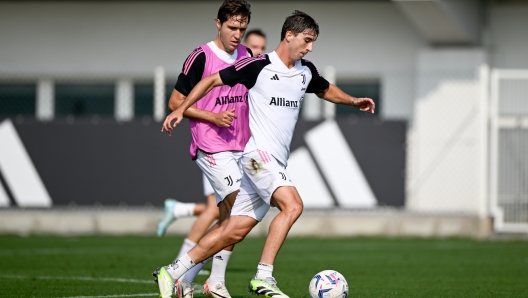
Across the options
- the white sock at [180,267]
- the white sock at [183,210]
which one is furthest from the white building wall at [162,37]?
the white sock at [180,267]

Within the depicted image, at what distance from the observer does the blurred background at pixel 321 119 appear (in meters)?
15.6

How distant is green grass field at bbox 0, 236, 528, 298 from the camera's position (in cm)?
800

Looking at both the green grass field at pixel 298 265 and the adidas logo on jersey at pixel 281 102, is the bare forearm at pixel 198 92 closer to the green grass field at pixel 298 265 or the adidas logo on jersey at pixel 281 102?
the adidas logo on jersey at pixel 281 102

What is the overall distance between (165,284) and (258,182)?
1.00 metres

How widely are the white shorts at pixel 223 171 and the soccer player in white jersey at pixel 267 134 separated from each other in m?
0.35

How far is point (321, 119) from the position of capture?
15.7 meters

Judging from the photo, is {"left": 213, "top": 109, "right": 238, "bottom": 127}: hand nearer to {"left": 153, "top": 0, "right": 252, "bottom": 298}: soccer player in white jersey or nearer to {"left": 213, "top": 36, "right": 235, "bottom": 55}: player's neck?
{"left": 153, "top": 0, "right": 252, "bottom": 298}: soccer player in white jersey

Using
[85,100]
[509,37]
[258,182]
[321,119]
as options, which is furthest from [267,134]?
[85,100]

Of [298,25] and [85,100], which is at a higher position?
[298,25]

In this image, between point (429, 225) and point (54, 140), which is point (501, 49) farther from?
point (54, 140)

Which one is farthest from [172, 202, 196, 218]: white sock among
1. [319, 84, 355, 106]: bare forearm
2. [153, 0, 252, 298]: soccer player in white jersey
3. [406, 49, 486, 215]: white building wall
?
[406, 49, 486, 215]: white building wall

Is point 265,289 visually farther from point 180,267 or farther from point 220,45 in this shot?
point 220,45

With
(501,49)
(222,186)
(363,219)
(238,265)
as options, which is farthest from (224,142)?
(501,49)

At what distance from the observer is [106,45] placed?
63.2 feet
